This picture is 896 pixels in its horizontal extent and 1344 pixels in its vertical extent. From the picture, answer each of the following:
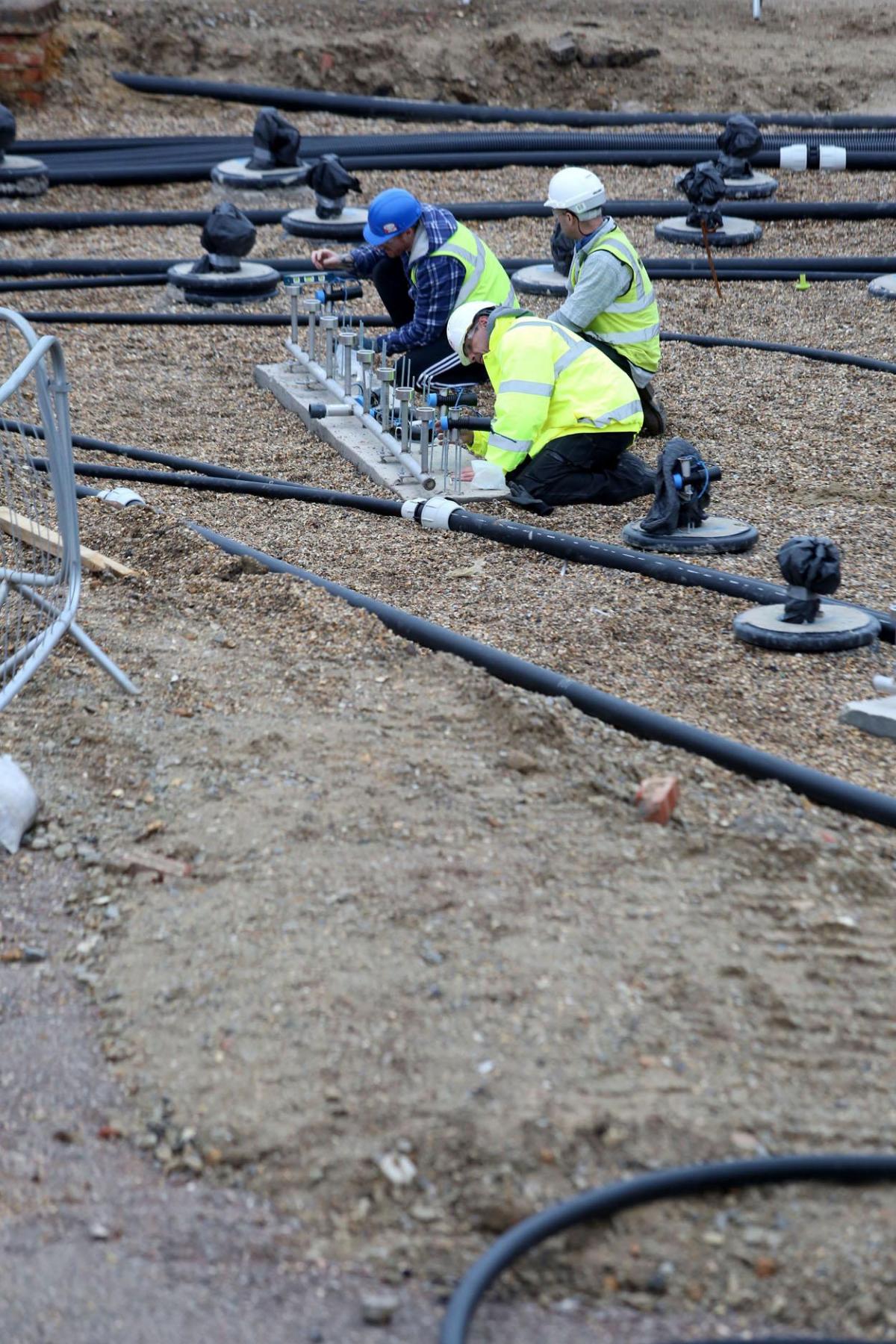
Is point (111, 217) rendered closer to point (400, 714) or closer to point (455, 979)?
point (400, 714)

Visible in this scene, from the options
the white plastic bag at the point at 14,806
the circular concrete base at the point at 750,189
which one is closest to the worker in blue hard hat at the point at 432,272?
the white plastic bag at the point at 14,806

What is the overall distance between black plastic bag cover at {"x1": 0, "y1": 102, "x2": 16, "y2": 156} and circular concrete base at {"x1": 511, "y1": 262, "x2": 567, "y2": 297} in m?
4.78

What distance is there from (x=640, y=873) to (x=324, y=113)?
13263 millimetres

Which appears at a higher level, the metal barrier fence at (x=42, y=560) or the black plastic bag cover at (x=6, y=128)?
the black plastic bag cover at (x=6, y=128)

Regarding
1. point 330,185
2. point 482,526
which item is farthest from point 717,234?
point 482,526

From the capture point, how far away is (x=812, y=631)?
18.0 feet

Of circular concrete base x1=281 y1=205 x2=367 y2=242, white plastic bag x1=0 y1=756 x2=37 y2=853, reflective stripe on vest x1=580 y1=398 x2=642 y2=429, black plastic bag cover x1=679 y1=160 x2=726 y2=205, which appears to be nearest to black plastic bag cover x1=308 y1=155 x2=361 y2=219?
circular concrete base x1=281 y1=205 x2=367 y2=242

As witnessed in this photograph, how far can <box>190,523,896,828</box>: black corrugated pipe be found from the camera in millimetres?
4211

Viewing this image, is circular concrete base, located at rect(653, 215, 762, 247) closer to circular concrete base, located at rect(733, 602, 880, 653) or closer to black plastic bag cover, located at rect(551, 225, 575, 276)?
black plastic bag cover, located at rect(551, 225, 575, 276)

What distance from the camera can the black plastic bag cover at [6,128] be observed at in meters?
12.4

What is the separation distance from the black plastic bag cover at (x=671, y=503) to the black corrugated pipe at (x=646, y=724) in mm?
1446

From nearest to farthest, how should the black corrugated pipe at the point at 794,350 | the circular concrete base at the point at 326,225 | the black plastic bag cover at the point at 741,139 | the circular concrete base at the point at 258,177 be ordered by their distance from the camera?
1. the black corrugated pipe at the point at 794,350
2. the circular concrete base at the point at 326,225
3. the black plastic bag cover at the point at 741,139
4. the circular concrete base at the point at 258,177

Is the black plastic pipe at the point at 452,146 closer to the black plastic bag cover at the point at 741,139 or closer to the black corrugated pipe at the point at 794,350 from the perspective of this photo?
the black plastic bag cover at the point at 741,139

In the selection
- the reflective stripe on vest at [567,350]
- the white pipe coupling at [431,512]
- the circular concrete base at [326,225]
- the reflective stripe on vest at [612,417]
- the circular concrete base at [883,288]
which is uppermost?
the circular concrete base at [326,225]
